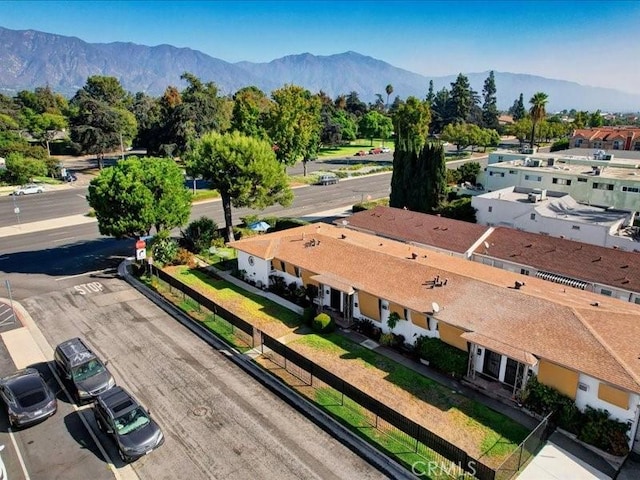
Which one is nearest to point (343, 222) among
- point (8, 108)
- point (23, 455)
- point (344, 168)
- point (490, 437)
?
point (490, 437)

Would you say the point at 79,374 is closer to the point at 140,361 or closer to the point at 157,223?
the point at 140,361

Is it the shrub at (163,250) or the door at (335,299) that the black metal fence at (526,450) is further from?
the shrub at (163,250)

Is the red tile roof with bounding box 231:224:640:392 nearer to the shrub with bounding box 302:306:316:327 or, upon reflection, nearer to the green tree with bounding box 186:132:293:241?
the shrub with bounding box 302:306:316:327

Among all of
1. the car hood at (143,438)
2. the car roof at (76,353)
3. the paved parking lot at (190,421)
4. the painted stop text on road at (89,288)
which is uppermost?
the car roof at (76,353)

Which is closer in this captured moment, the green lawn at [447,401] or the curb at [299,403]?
the curb at [299,403]

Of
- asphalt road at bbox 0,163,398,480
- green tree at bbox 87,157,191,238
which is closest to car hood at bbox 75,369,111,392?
asphalt road at bbox 0,163,398,480

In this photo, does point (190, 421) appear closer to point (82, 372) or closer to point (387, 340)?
point (82, 372)

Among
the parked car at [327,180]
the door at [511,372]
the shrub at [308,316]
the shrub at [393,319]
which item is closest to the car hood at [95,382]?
the shrub at [308,316]
